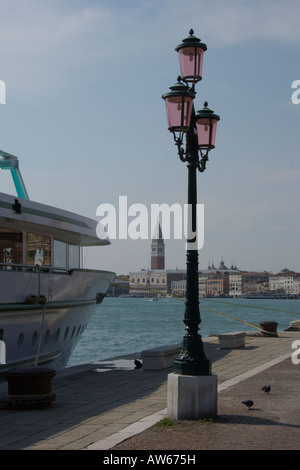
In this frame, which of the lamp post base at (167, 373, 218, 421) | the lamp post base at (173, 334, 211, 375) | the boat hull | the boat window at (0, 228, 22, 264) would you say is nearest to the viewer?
the lamp post base at (167, 373, 218, 421)

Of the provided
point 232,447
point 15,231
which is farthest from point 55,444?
point 15,231

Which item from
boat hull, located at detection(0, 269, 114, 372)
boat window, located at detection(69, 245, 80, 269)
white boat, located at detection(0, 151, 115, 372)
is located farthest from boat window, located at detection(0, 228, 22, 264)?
boat window, located at detection(69, 245, 80, 269)

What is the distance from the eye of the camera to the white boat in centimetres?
1594

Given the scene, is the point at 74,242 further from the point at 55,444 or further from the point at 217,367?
the point at 55,444

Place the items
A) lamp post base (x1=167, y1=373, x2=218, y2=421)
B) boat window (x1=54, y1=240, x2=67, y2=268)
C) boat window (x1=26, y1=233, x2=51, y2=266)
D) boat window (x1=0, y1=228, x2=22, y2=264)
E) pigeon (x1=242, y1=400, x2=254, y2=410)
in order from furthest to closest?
boat window (x1=54, y1=240, x2=67, y2=268) < boat window (x1=26, y1=233, x2=51, y2=266) < boat window (x1=0, y1=228, x2=22, y2=264) < pigeon (x1=242, y1=400, x2=254, y2=410) < lamp post base (x1=167, y1=373, x2=218, y2=421)

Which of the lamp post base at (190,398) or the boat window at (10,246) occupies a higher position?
the boat window at (10,246)

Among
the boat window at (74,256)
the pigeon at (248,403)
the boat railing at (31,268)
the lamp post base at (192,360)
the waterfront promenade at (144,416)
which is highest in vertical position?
the boat window at (74,256)

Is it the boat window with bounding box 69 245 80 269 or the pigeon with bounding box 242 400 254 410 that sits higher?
the boat window with bounding box 69 245 80 269

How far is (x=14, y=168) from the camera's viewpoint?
24.6m

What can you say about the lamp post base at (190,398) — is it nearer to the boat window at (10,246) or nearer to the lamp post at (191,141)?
the lamp post at (191,141)

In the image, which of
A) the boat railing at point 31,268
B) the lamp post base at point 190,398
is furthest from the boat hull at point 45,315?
the lamp post base at point 190,398

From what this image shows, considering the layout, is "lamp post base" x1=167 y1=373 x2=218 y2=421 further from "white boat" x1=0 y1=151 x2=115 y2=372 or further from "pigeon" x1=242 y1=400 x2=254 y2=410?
"white boat" x1=0 y1=151 x2=115 y2=372

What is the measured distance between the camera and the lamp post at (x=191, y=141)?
9.58 m

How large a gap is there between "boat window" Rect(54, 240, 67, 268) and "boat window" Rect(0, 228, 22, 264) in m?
2.22
